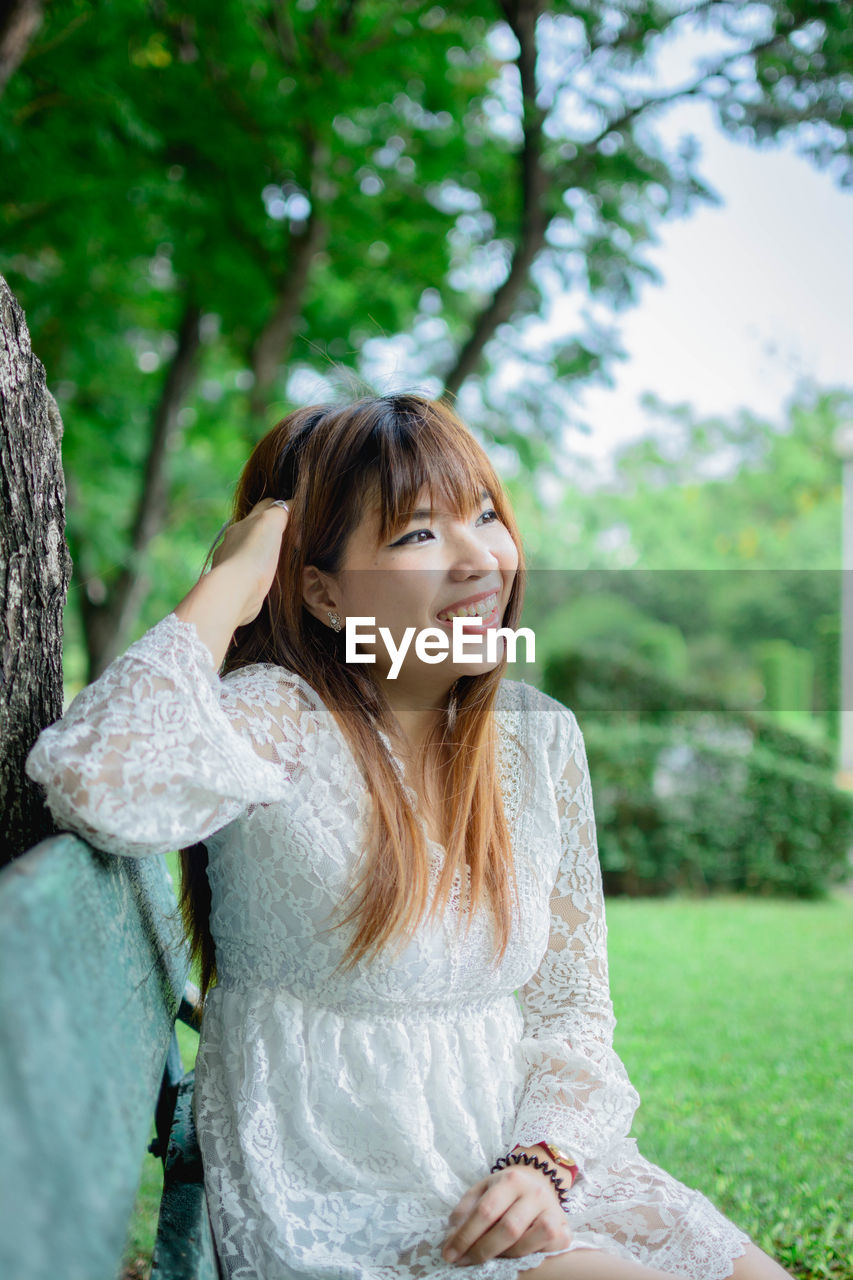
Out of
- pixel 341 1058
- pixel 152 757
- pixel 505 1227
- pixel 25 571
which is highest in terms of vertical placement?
pixel 25 571

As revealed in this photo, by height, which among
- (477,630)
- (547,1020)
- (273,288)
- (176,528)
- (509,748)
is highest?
(273,288)

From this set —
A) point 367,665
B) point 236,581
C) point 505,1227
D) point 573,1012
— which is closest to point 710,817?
point 573,1012

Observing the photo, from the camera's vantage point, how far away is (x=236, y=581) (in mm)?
1560

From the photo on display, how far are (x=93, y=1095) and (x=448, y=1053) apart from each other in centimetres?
88

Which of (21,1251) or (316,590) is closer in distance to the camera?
Answer: (21,1251)

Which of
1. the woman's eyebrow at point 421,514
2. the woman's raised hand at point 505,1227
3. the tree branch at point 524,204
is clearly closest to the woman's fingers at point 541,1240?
the woman's raised hand at point 505,1227

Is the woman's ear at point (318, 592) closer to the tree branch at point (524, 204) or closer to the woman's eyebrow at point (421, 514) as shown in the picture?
the woman's eyebrow at point (421, 514)

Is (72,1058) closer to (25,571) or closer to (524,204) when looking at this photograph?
(25,571)

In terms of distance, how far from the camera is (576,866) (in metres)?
1.87

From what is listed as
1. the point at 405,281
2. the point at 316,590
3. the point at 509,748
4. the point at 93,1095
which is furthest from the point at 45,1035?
the point at 405,281

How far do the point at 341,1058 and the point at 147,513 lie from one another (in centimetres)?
585

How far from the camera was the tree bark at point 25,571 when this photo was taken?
4.39 ft

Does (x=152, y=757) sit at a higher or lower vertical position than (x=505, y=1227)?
higher

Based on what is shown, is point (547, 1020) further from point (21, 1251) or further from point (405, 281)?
point (405, 281)
